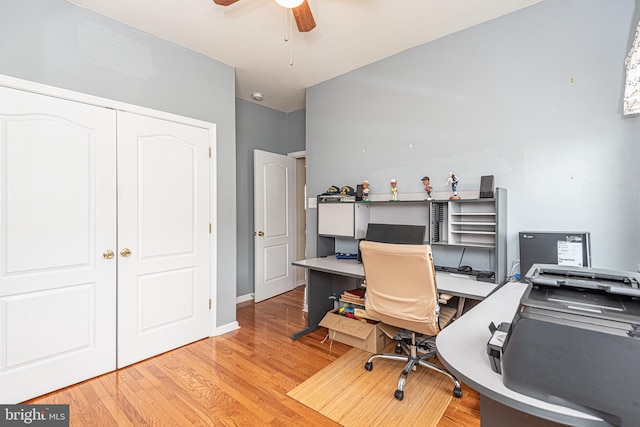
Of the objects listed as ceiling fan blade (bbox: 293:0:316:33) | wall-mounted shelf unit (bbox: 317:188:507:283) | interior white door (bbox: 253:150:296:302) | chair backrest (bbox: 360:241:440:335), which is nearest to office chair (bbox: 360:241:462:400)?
chair backrest (bbox: 360:241:440:335)

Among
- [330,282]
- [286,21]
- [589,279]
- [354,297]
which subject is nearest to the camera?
[589,279]

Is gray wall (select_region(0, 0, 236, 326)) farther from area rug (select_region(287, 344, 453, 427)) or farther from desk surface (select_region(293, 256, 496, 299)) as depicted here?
area rug (select_region(287, 344, 453, 427))

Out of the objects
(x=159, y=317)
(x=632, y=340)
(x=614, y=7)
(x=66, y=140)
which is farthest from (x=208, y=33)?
(x=632, y=340)

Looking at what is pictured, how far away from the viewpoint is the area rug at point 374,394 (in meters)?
1.83

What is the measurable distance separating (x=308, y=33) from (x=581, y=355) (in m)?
2.83

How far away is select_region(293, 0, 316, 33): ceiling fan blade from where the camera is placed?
1917 mm

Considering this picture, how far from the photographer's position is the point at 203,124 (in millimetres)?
2977

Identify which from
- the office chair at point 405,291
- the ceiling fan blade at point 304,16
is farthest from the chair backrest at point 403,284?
the ceiling fan blade at point 304,16

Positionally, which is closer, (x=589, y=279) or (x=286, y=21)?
(x=589, y=279)

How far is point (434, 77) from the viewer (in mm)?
2779

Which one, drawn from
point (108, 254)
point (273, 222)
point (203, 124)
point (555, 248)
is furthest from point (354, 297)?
point (203, 124)

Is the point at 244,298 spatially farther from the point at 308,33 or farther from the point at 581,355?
the point at 581,355

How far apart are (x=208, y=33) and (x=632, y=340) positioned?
3.21 metres

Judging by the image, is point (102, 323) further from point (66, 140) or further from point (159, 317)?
point (66, 140)
